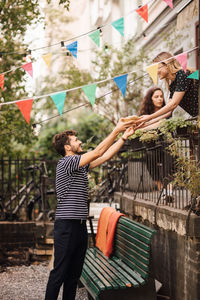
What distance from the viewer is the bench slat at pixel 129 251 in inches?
183

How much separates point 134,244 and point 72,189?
1.08 m

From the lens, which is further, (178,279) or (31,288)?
(31,288)

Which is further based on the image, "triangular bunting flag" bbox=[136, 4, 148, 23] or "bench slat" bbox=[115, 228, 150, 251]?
"triangular bunting flag" bbox=[136, 4, 148, 23]

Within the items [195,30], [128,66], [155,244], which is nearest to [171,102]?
[155,244]

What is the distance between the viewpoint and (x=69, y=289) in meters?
4.63

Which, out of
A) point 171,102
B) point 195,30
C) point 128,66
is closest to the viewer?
point 171,102

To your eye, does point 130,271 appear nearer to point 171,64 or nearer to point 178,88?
point 178,88

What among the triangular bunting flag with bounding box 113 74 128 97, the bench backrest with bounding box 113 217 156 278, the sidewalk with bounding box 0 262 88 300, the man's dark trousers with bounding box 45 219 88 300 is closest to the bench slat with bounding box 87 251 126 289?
the bench backrest with bounding box 113 217 156 278

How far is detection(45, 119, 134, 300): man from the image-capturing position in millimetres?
4398

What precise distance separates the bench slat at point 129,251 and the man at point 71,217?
2.16 ft

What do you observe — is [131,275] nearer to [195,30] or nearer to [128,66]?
[195,30]

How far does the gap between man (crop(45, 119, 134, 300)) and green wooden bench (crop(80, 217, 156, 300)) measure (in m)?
0.35

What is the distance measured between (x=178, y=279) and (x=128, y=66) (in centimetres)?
982

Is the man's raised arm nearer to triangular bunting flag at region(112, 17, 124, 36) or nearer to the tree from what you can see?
triangular bunting flag at region(112, 17, 124, 36)
